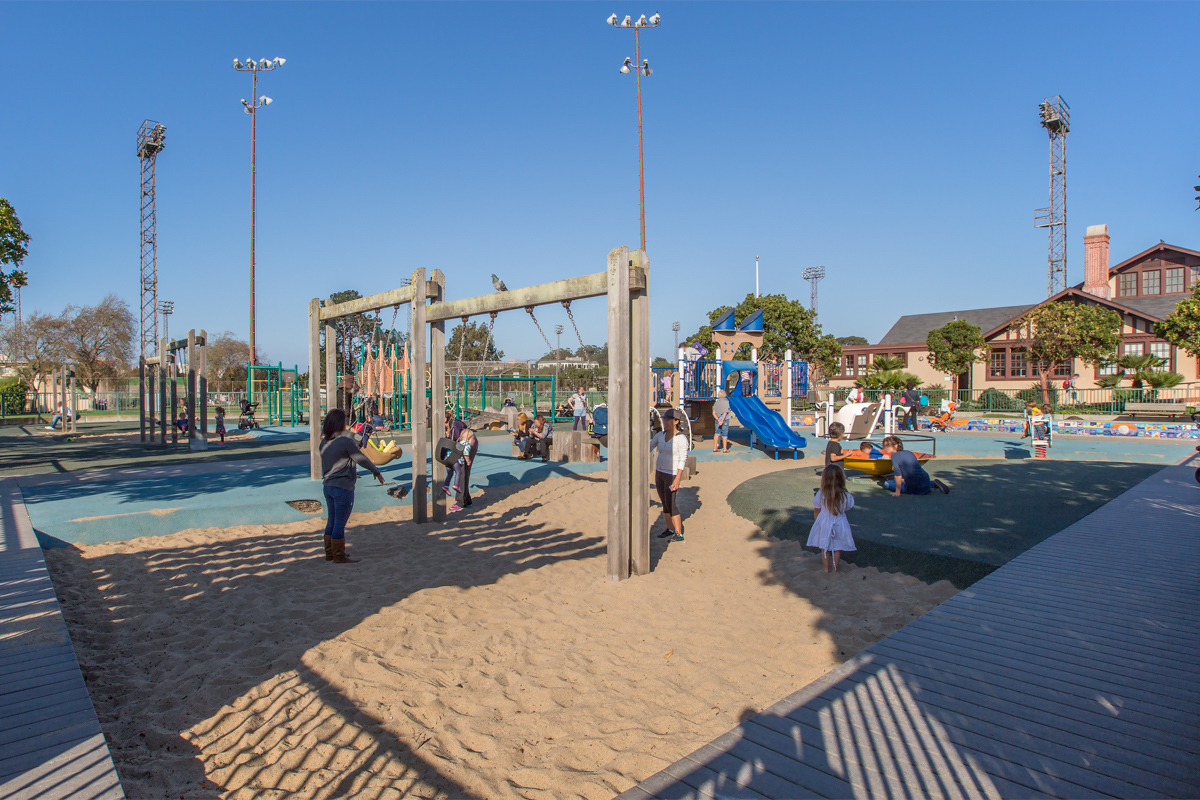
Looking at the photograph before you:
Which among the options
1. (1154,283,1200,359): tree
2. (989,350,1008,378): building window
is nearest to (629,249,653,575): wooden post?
(1154,283,1200,359): tree

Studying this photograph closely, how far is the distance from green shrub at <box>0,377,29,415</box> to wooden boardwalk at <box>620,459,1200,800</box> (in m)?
48.7

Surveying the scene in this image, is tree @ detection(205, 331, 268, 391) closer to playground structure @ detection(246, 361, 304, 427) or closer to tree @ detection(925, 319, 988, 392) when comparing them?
playground structure @ detection(246, 361, 304, 427)

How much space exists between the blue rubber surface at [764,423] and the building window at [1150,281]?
1778 inches

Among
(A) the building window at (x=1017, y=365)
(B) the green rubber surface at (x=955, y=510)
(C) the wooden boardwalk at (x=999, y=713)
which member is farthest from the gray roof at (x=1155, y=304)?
(C) the wooden boardwalk at (x=999, y=713)

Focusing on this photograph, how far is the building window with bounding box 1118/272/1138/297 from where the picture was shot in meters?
46.7

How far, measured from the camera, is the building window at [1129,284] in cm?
4669

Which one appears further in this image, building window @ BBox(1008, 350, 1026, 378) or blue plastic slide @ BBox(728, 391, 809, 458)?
building window @ BBox(1008, 350, 1026, 378)

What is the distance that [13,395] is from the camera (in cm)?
3844

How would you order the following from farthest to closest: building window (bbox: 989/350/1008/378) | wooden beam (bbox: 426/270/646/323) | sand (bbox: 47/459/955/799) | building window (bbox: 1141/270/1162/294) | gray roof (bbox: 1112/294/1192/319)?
building window (bbox: 1141/270/1162/294) < building window (bbox: 989/350/1008/378) < gray roof (bbox: 1112/294/1192/319) < wooden beam (bbox: 426/270/646/323) < sand (bbox: 47/459/955/799)

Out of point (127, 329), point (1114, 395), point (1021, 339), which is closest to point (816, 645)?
point (1114, 395)

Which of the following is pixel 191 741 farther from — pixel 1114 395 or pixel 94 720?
pixel 1114 395

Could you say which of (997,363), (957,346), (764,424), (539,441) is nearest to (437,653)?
(539,441)

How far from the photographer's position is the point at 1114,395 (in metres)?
35.1

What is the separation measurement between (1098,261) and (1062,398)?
614 inches
